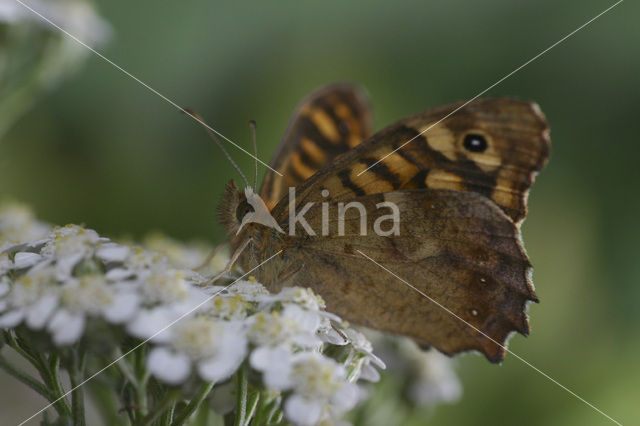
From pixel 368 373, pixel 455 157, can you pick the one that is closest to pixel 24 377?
pixel 368 373

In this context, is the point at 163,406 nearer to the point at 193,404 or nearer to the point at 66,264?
the point at 193,404

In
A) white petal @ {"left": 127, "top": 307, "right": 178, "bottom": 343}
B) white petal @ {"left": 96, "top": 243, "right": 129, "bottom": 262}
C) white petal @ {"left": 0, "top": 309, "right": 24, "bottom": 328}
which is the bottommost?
white petal @ {"left": 0, "top": 309, "right": 24, "bottom": 328}

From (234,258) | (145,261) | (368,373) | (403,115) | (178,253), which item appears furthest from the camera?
(403,115)

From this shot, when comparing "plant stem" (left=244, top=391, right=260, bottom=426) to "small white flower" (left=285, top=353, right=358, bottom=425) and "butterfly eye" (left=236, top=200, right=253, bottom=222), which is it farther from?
"butterfly eye" (left=236, top=200, right=253, bottom=222)

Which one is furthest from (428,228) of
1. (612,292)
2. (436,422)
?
(612,292)

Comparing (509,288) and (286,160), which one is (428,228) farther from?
(286,160)

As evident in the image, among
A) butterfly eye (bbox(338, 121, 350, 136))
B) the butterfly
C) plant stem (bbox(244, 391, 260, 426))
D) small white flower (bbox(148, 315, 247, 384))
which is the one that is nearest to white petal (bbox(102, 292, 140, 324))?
small white flower (bbox(148, 315, 247, 384))
